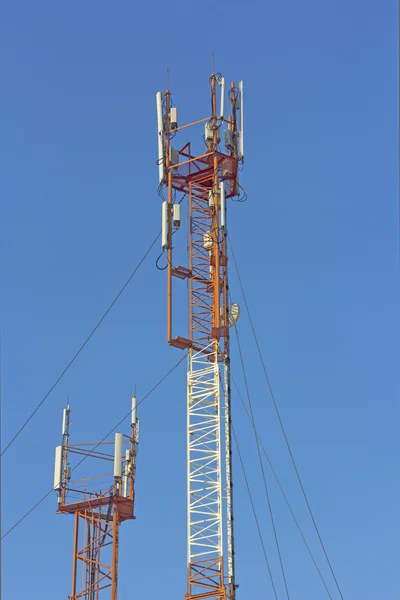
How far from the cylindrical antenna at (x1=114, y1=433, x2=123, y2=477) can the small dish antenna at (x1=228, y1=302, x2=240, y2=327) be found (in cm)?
1434

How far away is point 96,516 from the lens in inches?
2788

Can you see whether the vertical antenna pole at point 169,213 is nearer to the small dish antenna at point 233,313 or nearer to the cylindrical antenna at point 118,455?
the small dish antenna at point 233,313

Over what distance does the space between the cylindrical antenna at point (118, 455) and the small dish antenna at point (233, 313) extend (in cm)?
1434

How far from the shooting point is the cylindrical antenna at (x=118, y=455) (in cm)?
6975

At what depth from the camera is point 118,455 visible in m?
70.4

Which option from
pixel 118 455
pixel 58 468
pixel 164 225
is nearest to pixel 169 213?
pixel 164 225

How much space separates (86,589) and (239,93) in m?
31.5

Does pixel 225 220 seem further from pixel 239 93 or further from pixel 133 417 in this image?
pixel 133 417

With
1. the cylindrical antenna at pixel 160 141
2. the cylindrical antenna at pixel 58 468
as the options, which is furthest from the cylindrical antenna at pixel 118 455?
the cylindrical antenna at pixel 160 141

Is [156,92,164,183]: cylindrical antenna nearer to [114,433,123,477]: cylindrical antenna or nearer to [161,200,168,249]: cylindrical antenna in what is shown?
[161,200,168,249]: cylindrical antenna

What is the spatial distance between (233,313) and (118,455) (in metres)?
14.7

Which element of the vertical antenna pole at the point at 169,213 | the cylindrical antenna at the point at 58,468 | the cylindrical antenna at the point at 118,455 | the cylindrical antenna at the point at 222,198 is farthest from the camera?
the cylindrical antenna at the point at 58,468

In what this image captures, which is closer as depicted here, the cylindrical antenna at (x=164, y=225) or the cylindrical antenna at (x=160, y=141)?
the cylindrical antenna at (x=164, y=225)

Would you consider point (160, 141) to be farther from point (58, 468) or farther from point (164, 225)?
point (58, 468)
